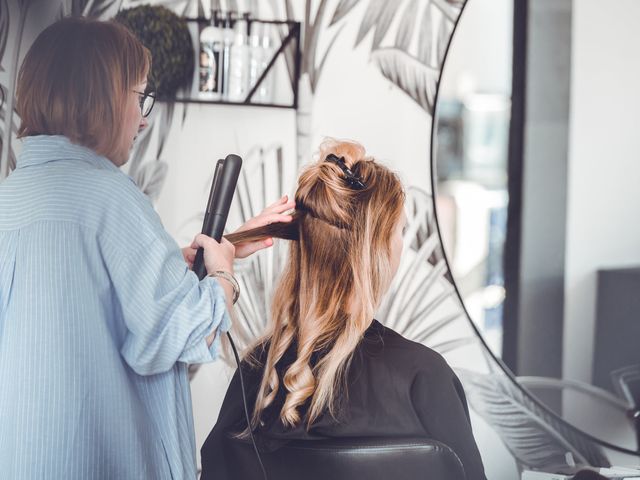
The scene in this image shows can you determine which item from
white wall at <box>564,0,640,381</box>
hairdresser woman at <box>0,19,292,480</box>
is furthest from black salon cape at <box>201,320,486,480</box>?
white wall at <box>564,0,640,381</box>

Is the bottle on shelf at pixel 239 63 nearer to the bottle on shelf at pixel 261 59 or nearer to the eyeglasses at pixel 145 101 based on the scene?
the bottle on shelf at pixel 261 59

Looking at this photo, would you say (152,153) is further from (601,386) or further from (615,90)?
(601,386)

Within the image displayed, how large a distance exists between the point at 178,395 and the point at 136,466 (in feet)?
0.48

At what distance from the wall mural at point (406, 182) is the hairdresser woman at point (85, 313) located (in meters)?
0.55

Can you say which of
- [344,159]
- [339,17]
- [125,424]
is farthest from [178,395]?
[339,17]

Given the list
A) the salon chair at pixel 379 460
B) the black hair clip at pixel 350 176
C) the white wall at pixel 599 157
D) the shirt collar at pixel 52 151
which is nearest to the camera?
the salon chair at pixel 379 460

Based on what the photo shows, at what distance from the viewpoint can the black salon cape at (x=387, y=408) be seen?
1.34 m

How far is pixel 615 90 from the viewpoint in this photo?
1.84 metres

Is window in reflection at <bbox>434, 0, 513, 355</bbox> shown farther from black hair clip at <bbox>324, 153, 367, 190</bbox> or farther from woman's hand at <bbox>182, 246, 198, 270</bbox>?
woman's hand at <bbox>182, 246, 198, 270</bbox>

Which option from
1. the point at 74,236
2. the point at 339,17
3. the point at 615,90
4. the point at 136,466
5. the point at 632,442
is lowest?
the point at 632,442

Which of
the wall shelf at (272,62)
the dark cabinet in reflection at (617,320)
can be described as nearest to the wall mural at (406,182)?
the wall shelf at (272,62)

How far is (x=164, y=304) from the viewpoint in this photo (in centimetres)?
128

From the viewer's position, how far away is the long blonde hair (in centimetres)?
143

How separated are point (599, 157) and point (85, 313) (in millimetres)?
1274
